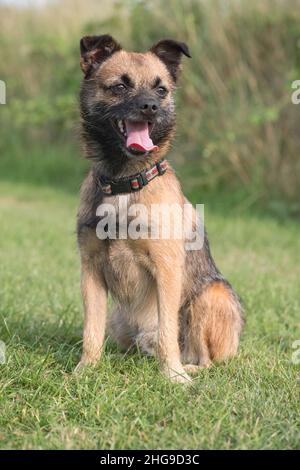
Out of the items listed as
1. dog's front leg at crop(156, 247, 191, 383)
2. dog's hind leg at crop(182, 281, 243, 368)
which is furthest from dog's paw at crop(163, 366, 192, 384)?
dog's hind leg at crop(182, 281, 243, 368)

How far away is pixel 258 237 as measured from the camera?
8219 millimetres

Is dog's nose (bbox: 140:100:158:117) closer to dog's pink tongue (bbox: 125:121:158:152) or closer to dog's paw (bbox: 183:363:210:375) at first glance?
dog's pink tongue (bbox: 125:121:158:152)

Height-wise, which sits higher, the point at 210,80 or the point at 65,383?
the point at 210,80

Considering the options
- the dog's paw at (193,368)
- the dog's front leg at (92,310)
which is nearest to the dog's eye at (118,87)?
the dog's front leg at (92,310)

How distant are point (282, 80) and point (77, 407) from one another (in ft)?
24.4

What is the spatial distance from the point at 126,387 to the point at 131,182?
1076 mm

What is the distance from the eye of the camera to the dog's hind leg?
4039mm

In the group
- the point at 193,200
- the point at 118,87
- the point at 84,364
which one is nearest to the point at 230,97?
the point at 193,200

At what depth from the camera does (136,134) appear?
12.3ft

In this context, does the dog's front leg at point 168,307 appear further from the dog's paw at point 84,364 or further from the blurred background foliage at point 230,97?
the blurred background foliage at point 230,97

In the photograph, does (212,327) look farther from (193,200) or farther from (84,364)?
(193,200)

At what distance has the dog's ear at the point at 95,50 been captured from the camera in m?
3.87
